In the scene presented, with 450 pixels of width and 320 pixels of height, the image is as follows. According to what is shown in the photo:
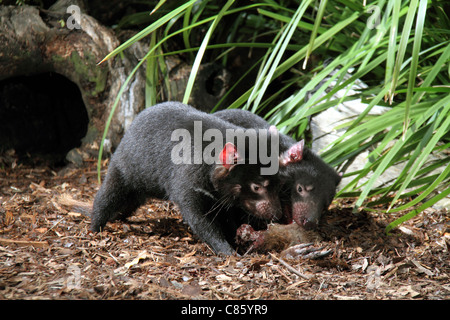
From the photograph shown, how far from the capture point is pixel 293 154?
3164 mm

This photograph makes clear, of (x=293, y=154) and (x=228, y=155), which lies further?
(x=293, y=154)

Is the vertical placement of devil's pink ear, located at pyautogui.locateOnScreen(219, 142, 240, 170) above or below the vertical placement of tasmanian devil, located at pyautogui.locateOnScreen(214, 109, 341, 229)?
above

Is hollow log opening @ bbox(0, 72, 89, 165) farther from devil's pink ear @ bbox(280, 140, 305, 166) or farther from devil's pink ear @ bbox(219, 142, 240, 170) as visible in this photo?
devil's pink ear @ bbox(280, 140, 305, 166)

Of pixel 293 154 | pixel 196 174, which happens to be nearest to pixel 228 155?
pixel 196 174

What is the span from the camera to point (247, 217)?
355cm

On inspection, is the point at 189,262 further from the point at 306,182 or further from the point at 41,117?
the point at 41,117

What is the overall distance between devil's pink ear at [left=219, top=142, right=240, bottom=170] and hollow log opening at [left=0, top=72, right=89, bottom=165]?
241 cm

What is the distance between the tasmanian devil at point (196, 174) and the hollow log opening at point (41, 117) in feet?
5.85

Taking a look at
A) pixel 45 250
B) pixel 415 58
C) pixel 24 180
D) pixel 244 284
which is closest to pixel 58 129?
pixel 24 180

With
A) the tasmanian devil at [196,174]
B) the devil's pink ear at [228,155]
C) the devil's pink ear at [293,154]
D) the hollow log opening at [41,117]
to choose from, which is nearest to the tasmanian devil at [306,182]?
the devil's pink ear at [293,154]

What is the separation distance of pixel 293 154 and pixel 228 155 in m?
0.47

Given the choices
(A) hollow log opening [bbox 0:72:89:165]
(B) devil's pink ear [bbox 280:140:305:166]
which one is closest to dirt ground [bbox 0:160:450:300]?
(B) devil's pink ear [bbox 280:140:305:166]

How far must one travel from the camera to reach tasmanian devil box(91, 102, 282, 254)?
305cm

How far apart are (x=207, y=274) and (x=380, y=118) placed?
1508mm
